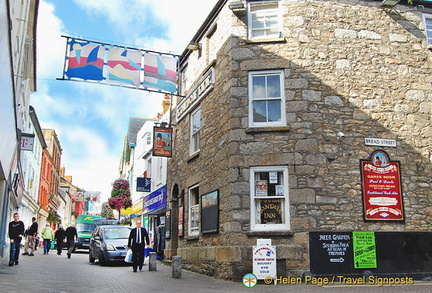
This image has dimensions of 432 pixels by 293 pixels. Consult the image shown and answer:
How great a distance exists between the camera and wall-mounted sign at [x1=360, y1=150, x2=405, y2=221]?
12383 millimetres

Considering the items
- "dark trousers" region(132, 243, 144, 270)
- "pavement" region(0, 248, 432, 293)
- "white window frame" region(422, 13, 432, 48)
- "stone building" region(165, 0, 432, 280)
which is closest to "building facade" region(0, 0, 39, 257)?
"pavement" region(0, 248, 432, 293)

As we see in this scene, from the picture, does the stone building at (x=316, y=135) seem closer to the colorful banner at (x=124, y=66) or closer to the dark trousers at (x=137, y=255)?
the dark trousers at (x=137, y=255)

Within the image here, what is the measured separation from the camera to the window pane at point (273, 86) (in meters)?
13.1

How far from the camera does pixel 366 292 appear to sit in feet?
31.6

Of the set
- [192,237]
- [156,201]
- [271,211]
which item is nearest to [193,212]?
[192,237]

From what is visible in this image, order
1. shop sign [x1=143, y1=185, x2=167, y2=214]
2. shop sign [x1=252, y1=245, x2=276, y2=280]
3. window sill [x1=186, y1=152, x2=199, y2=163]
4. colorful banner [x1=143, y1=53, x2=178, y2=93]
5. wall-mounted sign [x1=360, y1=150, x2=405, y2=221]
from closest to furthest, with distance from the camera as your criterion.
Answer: shop sign [x1=252, y1=245, x2=276, y2=280] → wall-mounted sign [x1=360, y1=150, x2=405, y2=221] → colorful banner [x1=143, y1=53, x2=178, y2=93] → window sill [x1=186, y1=152, x2=199, y2=163] → shop sign [x1=143, y1=185, x2=167, y2=214]

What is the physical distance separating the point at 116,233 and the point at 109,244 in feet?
2.95

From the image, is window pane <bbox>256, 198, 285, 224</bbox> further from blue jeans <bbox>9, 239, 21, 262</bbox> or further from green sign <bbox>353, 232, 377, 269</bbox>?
blue jeans <bbox>9, 239, 21, 262</bbox>

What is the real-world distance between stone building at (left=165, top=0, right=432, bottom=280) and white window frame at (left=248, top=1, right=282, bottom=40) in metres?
0.03

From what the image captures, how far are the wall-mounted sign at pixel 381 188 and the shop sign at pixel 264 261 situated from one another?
2956mm

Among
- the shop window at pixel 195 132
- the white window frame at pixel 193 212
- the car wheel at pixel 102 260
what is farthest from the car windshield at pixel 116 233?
the shop window at pixel 195 132

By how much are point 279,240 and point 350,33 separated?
665cm

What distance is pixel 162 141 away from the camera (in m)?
18.9

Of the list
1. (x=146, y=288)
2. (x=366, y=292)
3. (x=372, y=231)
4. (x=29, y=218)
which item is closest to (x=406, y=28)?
(x=372, y=231)
